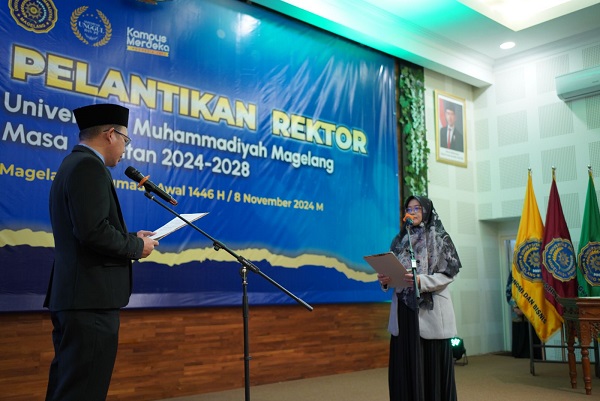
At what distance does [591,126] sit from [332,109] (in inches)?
130

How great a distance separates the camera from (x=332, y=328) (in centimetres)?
561

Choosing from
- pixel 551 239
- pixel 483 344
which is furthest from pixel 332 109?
pixel 483 344

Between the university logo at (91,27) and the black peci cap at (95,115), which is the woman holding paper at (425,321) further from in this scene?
the university logo at (91,27)

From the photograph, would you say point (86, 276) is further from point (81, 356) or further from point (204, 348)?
point (204, 348)

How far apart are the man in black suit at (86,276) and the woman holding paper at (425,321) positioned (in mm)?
1593

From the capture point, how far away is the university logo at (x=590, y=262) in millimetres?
5677

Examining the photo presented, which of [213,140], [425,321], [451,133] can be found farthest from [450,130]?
[425,321]

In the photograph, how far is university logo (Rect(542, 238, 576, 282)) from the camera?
5.65 meters

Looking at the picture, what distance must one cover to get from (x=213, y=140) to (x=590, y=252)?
414 centimetres

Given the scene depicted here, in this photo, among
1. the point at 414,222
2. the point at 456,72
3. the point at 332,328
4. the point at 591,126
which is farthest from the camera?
the point at 456,72

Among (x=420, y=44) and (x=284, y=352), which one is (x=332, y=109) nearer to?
(x=420, y=44)

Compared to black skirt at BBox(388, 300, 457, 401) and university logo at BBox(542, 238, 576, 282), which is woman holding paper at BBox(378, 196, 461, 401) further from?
university logo at BBox(542, 238, 576, 282)

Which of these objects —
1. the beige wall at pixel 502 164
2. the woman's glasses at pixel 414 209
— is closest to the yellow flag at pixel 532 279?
the beige wall at pixel 502 164

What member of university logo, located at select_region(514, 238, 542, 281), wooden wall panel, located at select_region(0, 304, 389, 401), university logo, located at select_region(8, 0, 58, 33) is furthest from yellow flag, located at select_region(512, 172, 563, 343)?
university logo, located at select_region(8, 0, 58, 33)
